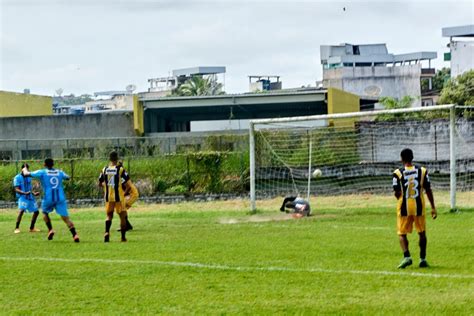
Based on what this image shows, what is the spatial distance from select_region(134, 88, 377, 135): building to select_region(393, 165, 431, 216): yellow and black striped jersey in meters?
37.7

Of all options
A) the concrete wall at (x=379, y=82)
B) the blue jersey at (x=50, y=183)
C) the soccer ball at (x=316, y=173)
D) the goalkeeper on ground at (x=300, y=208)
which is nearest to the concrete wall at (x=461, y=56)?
the concrete wall at (x=379, y=82)

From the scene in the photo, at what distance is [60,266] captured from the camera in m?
14.9

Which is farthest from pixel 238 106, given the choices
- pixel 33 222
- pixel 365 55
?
pixel 365 55

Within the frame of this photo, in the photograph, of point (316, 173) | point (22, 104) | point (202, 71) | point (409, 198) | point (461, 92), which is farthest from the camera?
point (202, 71)

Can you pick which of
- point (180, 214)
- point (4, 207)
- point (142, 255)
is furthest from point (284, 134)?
point (142, 255)

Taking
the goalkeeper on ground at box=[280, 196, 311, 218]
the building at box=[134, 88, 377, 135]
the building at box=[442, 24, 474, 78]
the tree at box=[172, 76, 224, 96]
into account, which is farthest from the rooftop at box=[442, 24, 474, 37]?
the goalkeeper on ground at box=[280, 196, 311, 218]

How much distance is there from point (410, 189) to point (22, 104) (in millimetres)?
60486

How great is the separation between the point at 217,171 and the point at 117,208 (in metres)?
20.5

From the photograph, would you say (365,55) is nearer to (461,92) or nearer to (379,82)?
(379,82)

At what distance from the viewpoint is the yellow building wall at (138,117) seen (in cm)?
5362

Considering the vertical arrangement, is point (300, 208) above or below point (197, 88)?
below

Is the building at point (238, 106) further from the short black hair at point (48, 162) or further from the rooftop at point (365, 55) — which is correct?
the rooftop at point (365, 55)

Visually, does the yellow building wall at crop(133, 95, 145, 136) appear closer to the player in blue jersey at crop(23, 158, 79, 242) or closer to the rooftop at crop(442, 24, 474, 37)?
the player in blue jersey at crop(23, 158, 79, 242)

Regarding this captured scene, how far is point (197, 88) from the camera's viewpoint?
363 feet
